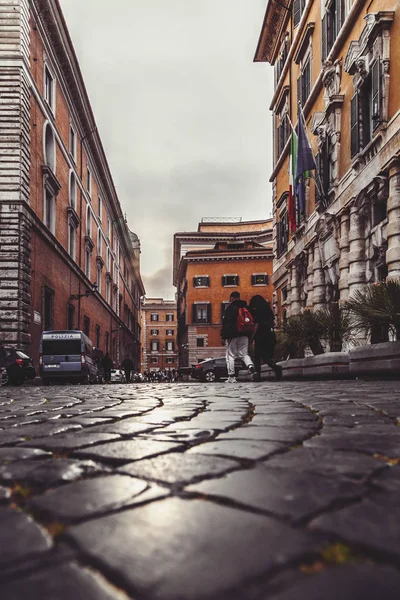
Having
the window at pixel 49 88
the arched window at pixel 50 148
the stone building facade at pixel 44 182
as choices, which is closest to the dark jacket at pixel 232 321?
the stone building facade at pixel 44 182

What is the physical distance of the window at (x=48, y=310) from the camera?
23.2 m

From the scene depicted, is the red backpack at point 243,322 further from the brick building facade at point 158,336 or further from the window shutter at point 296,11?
the brick building facade at point 158,336

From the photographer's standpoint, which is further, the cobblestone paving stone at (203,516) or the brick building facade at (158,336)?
the brick building facade at (158,336)

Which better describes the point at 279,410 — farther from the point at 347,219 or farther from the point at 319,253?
the point at 319,253

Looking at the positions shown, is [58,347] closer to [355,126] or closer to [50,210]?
[50,210]

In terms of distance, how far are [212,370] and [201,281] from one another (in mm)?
27608

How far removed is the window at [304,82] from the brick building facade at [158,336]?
7990cm

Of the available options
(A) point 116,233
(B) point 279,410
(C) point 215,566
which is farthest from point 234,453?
(A) point 116,233

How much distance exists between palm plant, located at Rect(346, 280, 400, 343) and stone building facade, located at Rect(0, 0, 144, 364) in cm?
1283

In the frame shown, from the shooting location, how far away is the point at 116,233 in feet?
167

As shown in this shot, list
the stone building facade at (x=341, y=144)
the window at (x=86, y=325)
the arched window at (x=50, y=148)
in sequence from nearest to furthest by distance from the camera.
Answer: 1. the stone building facade at (x=341, y=144)
2. the arched window at (x=50, y=148)
3. the window at (x=86, y=325)

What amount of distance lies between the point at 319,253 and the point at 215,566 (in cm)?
2034

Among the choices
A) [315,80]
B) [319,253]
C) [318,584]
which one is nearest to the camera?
[318,584]

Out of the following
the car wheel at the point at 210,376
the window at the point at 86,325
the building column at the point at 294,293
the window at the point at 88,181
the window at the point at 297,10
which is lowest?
the car wheel at the point at 210,376
